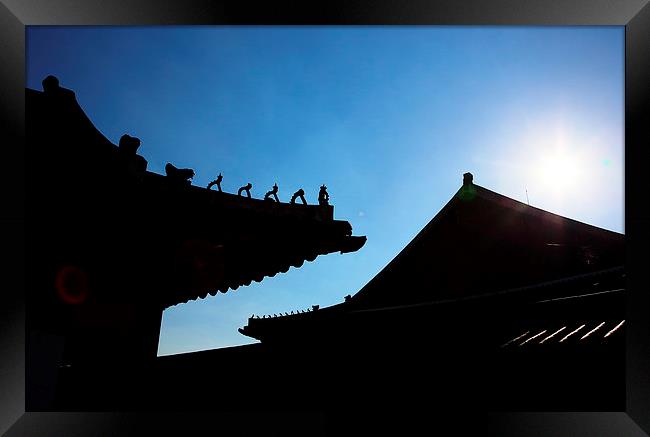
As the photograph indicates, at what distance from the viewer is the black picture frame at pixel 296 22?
87.7 inches

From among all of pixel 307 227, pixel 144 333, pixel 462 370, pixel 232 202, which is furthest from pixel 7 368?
pixel 462 370

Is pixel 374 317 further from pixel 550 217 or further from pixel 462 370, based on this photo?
pixel 550 217

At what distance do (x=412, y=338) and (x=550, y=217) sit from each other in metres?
3.25

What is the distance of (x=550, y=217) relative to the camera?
6367mm

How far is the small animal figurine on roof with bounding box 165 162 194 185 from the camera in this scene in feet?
8.05

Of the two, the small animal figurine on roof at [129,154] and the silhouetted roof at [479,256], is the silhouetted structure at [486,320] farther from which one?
the small animal figurine on roof at [129,154]

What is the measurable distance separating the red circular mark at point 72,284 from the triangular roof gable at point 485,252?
5.11 m

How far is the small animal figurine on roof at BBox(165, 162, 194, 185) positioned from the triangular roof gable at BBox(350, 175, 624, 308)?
5.32m

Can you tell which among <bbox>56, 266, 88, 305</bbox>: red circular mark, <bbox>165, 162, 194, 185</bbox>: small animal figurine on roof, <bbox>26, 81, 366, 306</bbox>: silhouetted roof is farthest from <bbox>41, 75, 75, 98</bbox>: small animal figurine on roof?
<bbox>56, 266, 88, 305</bbox>: red circular mark

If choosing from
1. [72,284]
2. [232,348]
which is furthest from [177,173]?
[232,348]

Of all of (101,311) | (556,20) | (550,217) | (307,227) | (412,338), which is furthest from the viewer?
(550,217)

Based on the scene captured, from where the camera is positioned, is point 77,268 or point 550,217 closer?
point 77,268

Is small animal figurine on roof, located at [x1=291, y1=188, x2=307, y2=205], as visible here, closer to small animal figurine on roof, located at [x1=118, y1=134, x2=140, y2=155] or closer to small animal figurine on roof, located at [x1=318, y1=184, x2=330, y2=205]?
small animal figurine on roof, located at [x1=318, y1=184, x2=330, y2=205]

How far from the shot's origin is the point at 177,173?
246 cm
